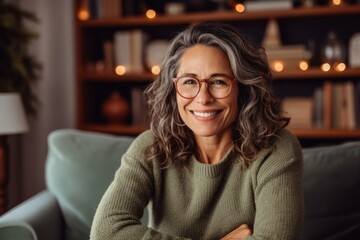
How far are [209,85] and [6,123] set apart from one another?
3.89 feet

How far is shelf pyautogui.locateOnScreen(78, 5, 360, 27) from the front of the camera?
117 inches

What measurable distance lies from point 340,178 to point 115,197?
33.2 inches

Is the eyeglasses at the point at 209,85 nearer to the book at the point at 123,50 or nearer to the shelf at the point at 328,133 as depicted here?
the shelf at the point at 328,133

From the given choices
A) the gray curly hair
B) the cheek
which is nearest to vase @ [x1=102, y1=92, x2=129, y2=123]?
the gray curly hair

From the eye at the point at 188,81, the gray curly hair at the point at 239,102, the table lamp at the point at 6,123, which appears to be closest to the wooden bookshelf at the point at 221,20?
the table lamp at the point at 6,123

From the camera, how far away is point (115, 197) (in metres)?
1.46

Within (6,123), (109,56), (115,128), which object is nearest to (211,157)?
(6,123)

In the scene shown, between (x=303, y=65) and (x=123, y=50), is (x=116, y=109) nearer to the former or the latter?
(x=123, y=50)

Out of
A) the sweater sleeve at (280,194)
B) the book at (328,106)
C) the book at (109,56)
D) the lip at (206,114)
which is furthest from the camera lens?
the book at (109,56)

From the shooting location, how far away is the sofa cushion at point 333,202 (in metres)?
1.81

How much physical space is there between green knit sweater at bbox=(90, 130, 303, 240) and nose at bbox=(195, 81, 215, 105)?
0.63 feet

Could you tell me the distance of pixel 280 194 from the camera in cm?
138

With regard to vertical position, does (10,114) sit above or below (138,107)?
above

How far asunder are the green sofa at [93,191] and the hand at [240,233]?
0.47m
